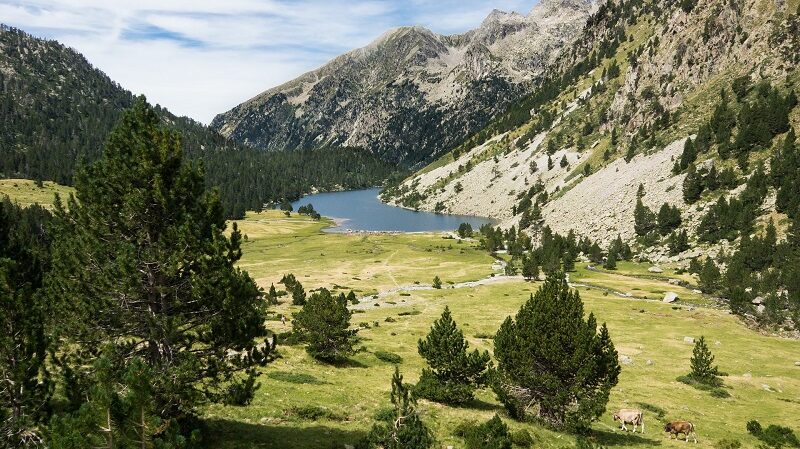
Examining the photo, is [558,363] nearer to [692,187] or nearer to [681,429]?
[681,429]

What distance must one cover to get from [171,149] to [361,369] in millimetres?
28590

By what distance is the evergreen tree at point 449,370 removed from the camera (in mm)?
31094

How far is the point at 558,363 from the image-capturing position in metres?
27.3

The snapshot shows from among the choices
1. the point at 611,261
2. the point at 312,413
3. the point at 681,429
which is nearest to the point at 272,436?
the point at 312,413

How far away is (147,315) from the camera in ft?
57.1

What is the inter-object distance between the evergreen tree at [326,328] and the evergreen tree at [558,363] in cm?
1720

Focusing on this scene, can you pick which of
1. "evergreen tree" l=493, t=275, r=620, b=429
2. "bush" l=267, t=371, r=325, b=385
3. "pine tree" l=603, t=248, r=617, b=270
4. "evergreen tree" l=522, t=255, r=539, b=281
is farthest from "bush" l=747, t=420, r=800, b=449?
"pine tree" l=603, t=248, r=617, b=270

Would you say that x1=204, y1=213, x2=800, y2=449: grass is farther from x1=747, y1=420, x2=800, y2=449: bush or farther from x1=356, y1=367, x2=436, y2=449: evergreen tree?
x1=356, y1=367, x2=436, y2=449: evergreen tree

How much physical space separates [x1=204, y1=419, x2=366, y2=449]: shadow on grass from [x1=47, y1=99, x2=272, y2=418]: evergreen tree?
3873 mm

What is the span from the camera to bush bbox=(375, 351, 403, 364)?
45875 mm

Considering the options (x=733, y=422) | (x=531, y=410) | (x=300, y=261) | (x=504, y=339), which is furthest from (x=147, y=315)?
(x=300, y=261)

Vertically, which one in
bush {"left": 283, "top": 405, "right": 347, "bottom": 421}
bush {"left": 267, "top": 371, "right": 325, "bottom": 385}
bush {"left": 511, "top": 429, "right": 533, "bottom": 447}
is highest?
bush {"left": 283, "top": 405, "right": 347, "bottom": 421}

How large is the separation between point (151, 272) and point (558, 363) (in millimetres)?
20966

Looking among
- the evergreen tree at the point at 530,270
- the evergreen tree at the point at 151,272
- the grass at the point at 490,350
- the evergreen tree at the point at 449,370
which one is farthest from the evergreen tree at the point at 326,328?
the evergreen tree at the point at 530,270
